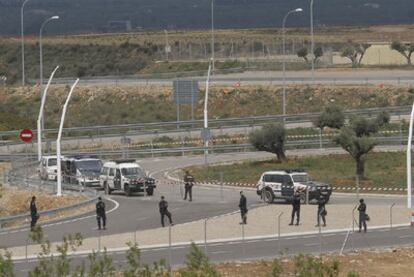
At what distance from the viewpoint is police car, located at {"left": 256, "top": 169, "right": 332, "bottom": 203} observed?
5512cm

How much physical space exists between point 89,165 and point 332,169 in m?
12.1

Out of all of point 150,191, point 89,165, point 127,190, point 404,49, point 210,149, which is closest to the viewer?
point 150,191

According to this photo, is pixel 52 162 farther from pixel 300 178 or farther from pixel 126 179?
pixel 300 178

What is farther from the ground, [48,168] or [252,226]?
[252,226]

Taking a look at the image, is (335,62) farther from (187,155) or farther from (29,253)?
(29,253)

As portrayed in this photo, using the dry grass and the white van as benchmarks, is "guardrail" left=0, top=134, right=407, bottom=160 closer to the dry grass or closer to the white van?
the white van

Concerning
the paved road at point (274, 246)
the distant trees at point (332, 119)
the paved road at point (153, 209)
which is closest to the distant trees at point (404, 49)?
the distant trees at point (332, 119)

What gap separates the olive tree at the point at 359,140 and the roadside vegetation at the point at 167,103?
27302mm

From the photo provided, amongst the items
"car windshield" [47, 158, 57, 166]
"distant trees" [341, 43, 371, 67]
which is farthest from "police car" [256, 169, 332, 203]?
"distant trees" [341, 43, 371, 67]

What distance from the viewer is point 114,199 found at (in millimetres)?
59531

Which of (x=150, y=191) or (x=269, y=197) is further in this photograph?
(x=150, y=191)

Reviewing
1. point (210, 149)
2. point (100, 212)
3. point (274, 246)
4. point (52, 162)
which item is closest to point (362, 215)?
point (274, 246)

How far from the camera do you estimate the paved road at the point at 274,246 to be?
1578 inches

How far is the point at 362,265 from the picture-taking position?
39.7m
